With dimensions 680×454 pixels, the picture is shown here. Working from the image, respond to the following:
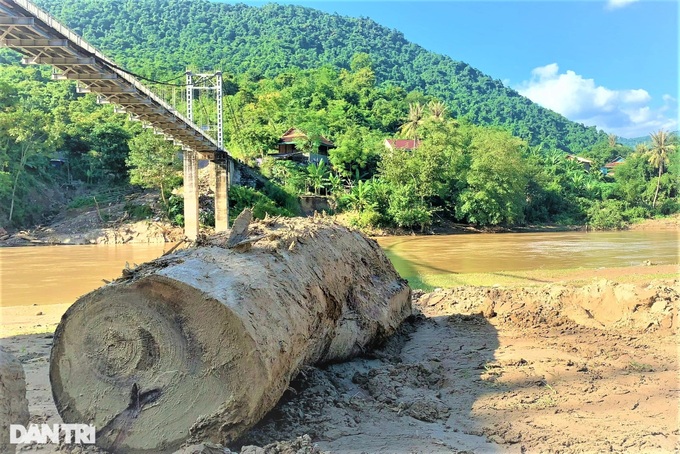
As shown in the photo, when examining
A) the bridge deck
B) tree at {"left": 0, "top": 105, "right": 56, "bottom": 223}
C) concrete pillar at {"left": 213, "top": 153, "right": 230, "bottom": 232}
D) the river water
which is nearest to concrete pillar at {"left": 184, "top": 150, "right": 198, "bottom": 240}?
concrete pillar at {"left": 213, "top": 153, "right": 230, "bottom": 232}

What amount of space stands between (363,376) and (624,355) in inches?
120

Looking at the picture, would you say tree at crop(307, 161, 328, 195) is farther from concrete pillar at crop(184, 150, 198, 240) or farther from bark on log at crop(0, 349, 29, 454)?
bark on log at crop(0, 349, 29, 454)

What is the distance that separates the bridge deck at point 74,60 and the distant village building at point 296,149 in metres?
23.1

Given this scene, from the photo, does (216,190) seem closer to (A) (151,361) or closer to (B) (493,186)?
(B) (493,186)

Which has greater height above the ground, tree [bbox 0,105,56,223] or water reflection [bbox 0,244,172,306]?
tree [bbox 0,105,56,223]

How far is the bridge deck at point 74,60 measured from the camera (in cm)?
1313

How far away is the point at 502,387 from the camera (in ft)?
14.9

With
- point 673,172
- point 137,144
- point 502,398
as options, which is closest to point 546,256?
point 502,398

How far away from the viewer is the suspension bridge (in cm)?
1358

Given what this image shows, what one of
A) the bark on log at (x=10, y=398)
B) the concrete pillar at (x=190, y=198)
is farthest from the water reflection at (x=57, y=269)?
the bark on log at (x=10, y=398)

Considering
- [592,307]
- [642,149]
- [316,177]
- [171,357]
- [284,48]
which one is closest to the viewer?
[171,357]

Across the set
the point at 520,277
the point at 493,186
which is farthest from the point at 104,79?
the point at 493,186

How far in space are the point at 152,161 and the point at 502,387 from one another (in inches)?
1308

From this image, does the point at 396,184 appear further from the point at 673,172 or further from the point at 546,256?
the point at 673,172
